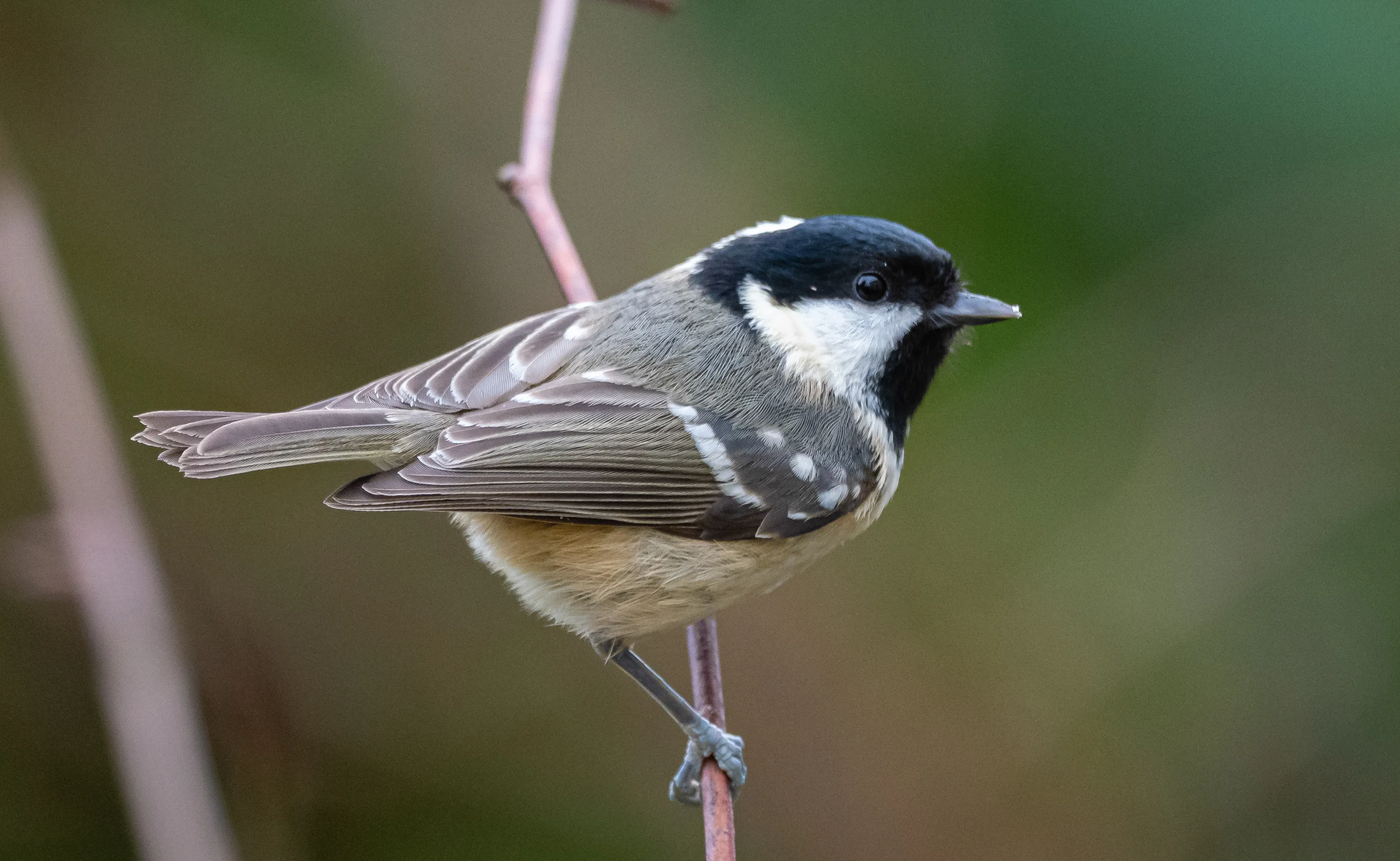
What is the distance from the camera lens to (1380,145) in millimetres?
2752

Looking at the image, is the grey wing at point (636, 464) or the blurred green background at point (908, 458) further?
the blurred green background at point (908, 458)

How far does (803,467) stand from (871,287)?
13.3 inches

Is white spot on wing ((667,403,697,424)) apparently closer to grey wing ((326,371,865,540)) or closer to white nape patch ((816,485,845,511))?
grey wing ((326,371,865,540))

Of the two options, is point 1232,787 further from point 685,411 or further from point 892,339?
point 685,411

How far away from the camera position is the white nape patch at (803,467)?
6.74 feet

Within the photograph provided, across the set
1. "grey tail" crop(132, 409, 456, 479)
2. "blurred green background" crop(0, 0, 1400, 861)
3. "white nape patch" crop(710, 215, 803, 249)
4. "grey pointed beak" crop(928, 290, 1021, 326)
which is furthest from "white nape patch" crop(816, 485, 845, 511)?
"blurred green background" crop(0, 0, 1400, 861)

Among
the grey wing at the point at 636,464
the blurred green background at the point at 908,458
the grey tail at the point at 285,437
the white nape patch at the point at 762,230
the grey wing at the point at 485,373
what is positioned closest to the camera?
the grey tail at the point at 285,437

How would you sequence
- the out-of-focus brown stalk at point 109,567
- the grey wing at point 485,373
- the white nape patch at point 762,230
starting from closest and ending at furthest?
1. the out-of-focus brown stalk at point 109,567
2. the grey wing at point 485,373
3. the white nape patch at point 762,230

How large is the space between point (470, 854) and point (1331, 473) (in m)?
2.16

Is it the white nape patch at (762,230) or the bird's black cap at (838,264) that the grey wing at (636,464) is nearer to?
the bird's black cap at (838,264)

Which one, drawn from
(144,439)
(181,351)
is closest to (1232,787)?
(144,439)

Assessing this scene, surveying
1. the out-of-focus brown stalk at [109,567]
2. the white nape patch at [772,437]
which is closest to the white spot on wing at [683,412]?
the white nape patch at [772,437]

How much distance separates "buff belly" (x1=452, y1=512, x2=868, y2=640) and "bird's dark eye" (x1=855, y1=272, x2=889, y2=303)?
0.39 m

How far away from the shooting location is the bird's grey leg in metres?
2.12
